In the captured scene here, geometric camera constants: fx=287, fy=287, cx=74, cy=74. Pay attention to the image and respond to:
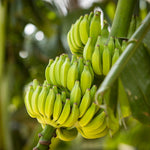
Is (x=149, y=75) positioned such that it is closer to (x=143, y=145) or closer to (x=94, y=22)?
(x=94, y=22)

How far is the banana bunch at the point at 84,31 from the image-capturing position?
0.79m

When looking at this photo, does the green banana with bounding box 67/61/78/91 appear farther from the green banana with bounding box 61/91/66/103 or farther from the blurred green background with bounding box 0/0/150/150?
the blurred green background with bounding box 0/0/150/150

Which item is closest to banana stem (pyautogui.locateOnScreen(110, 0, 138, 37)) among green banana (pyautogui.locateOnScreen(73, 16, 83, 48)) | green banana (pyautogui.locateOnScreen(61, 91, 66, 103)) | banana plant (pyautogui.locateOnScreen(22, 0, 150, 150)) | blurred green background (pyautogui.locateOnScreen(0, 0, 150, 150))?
banana plant (pyautogui.locateOnScreen(22, 0, 150, 150))

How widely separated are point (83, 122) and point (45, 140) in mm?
97

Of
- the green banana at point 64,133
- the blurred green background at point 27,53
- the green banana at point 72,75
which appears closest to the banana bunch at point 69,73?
the green banana at point 72,75

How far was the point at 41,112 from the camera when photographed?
2.19 ft

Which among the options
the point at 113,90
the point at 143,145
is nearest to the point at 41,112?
the point at 113,90

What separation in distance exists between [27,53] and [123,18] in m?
1.50

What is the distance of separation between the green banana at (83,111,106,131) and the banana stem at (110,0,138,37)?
0.72ft

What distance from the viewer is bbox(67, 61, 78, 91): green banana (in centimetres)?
70

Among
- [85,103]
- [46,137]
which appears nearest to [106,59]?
[85,103]

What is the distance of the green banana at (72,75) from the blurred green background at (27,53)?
922 mm

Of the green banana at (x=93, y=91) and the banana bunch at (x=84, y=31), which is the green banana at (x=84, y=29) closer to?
the banana bunch at (x=84, y=31)

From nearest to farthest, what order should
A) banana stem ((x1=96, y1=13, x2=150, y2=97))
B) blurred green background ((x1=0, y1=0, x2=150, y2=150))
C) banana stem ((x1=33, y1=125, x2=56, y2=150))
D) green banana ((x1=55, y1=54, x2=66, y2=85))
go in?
1. banana stem ((x1=96, y1=13, x2=150, y2=97))
2. banana stem ((x1=33, y1=125, x2=56, y2=150))
3. green banana ((x1=55, y1=54, x2=66, y2=85))
4. blurred green background ((x1=0, y1=0, x2=150, y2=150))
